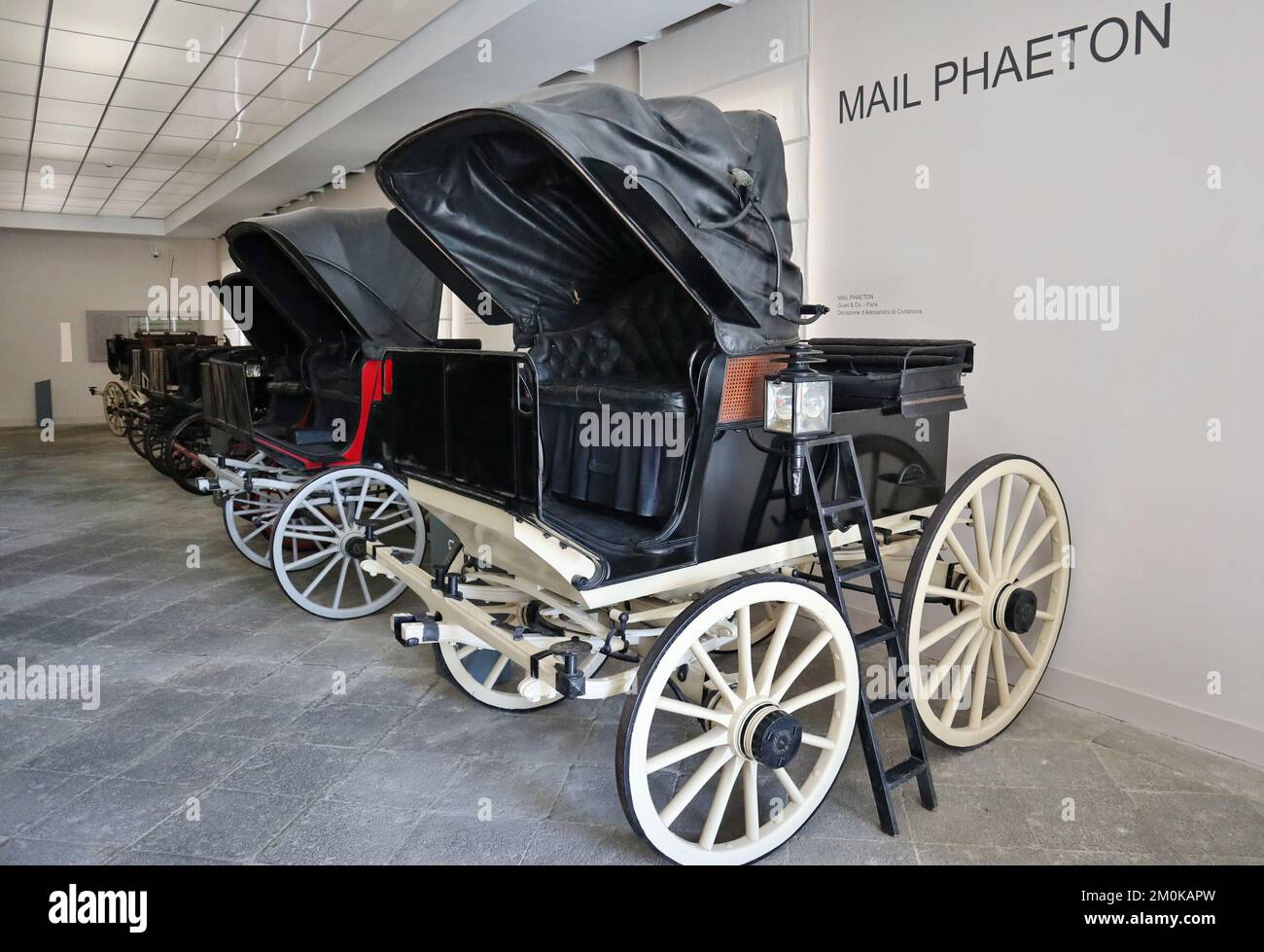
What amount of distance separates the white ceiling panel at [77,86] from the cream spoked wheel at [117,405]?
13.4ft

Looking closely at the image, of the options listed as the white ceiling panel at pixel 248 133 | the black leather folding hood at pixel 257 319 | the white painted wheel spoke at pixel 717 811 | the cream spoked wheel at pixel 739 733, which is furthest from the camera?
the white ceiling panel at pixel 248 133

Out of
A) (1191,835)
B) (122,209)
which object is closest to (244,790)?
(1191,835)

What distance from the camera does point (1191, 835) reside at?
8.15ft

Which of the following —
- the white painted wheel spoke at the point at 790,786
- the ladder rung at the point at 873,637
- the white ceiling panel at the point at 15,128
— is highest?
the white ceiling panel at the point at 15,128

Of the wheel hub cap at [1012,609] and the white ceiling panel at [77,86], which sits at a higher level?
the white ceiling panel at [77,86]

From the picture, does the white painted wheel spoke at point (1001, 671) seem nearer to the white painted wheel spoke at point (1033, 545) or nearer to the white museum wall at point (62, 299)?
the white painted wheel spoke at point (1033, 545)

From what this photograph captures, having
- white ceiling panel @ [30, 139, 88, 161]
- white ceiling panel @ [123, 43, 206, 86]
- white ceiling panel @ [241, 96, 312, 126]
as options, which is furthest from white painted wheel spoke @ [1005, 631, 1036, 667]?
white ceiling panel @ [30, 139, 88, 161]

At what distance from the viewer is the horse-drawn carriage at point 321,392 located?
173 inches

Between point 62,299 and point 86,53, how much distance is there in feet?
33.7

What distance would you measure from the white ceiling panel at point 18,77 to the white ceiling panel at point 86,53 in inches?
8.9

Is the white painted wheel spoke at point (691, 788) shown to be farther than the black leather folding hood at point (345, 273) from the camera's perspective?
No

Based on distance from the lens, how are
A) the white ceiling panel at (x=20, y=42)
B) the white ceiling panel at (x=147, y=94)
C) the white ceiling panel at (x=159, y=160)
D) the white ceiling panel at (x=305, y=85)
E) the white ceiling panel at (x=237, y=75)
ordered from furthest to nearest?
the white ceiling panel at (x=159, y=160) < the white ceiling panel at (x=147, y=94) < the white ceiling panel at (x=305, y=85) < the white ceiling panel at (x=237, y=75) < the white ceiling panel at (x=20, y=42)

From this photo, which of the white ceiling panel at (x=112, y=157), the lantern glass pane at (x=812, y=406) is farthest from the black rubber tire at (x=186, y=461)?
the lantern glass pane at (x=812, y=406)

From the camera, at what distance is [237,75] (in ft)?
22.0
